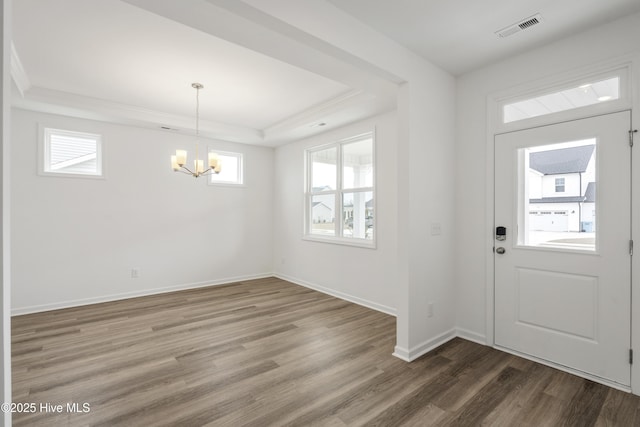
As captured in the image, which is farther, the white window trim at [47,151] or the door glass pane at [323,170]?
the door glass pane at [323,170]

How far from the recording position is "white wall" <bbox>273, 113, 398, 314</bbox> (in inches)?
163

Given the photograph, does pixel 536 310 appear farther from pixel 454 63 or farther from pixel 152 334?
pixel 152 334

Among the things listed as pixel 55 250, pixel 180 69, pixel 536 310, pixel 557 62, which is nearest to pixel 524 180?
pixel 557 62

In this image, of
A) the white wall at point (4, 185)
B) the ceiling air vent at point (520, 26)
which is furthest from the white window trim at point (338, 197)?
the white wall at point (4, 185)

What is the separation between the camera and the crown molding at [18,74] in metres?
3.04

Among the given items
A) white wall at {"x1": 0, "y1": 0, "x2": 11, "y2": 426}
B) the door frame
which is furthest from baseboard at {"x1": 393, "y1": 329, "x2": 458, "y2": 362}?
white wall at {"x1": 0, "y1": 0, "x2": 11, "y2": 426}

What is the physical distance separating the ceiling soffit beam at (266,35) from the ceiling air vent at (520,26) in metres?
0.89

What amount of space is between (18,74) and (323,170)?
3989 mm

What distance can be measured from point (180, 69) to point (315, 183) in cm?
287

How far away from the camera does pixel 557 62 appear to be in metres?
2.62

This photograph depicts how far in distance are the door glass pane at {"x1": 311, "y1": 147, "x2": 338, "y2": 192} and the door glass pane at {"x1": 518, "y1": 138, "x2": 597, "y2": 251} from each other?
9.39ft

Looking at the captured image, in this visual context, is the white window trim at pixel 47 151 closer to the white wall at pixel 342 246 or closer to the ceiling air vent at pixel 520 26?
the white wall at pixel 342 246

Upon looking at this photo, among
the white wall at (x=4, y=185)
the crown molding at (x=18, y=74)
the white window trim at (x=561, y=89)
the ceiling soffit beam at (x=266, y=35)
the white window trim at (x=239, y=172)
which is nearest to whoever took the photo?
the white wall at (x=4, y=185)

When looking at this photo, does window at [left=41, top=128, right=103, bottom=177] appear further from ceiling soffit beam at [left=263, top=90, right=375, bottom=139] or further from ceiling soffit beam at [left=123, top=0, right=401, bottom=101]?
ceiling soffit beam at [left=123, top=0, right=401, bottom=101]
